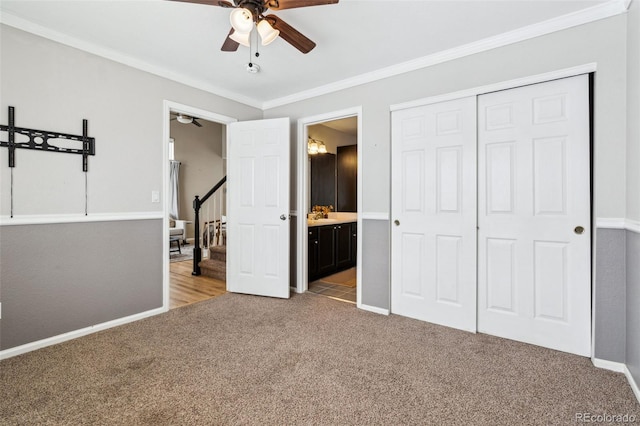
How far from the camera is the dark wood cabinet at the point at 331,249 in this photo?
4363 millimetres

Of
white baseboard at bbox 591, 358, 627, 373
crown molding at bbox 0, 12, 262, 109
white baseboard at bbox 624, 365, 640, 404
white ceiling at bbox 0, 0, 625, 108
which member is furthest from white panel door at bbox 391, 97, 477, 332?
crown molding at bbox 0, 12, 262, 109

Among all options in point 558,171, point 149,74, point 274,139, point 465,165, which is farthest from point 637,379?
point 149,74

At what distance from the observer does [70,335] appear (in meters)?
2.53

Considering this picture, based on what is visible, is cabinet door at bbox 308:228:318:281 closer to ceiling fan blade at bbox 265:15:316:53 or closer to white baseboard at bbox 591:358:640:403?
ceiling fan blade at bbox 265:15:316:53

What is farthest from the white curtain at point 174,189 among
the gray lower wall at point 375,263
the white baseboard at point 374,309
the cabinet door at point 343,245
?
the white baseboard at point 374,309

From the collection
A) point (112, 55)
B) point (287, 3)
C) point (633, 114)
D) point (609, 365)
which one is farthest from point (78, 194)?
point (609, 365)

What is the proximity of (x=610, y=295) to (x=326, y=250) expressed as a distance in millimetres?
3171

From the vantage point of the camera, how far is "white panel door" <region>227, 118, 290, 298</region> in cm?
362

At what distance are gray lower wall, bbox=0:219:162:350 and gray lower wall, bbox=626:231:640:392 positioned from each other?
3777 mm

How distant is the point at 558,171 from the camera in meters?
2.31

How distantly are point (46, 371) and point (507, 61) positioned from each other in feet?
13.6

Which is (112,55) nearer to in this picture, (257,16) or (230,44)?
(230,44)

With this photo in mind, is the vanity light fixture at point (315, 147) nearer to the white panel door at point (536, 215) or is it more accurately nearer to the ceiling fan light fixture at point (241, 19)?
the white panel door at point (536, 215)

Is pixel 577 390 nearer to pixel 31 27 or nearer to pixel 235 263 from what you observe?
pixel 235 263
